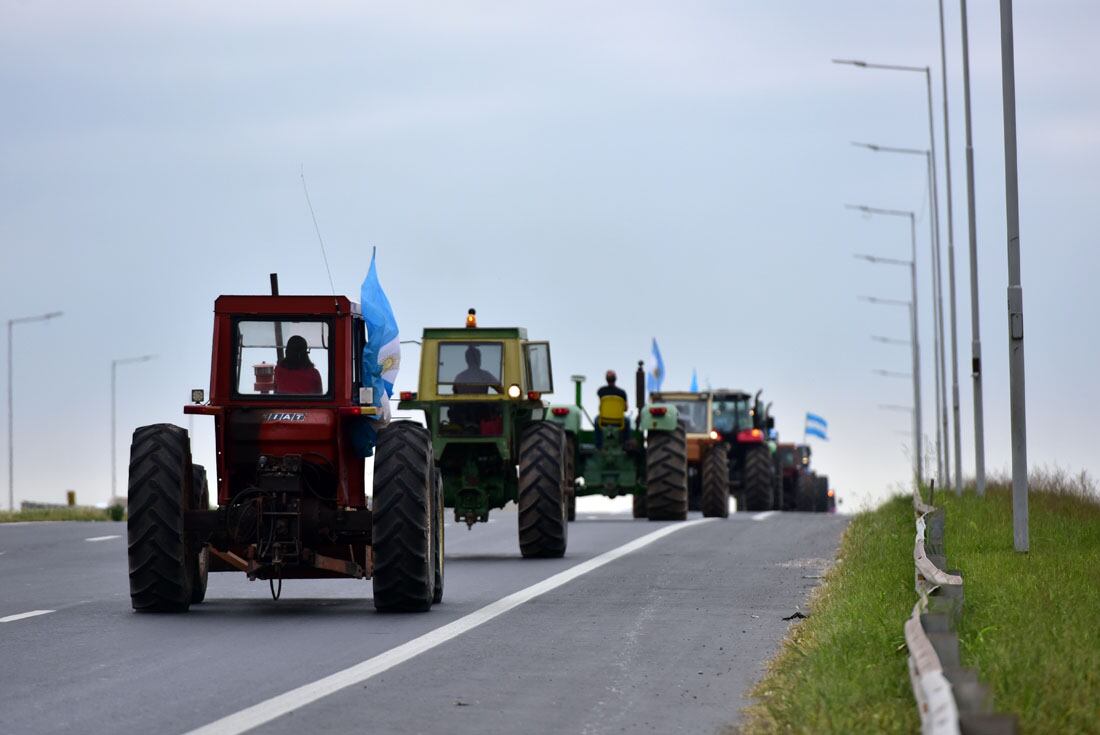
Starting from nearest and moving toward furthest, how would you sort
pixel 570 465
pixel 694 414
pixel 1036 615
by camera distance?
pixel 1036 615 → pixel 570 465 → pixel 694 414

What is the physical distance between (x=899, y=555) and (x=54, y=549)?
11832mm

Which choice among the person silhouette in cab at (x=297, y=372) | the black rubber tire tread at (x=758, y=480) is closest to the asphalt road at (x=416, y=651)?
the person silhouette in cab at (x=297, y=372)

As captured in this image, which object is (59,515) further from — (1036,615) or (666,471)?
(1036,615)

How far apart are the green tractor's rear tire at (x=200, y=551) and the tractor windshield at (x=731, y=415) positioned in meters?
34.4

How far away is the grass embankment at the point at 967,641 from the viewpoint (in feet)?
33.2

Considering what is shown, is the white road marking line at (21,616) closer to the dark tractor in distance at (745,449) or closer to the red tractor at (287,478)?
the red tractor at (287,478)

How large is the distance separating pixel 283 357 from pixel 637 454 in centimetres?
1797

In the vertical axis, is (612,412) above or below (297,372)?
above

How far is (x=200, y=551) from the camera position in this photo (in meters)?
18.9

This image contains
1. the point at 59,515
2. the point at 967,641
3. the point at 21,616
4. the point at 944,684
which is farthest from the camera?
the point at 59,515

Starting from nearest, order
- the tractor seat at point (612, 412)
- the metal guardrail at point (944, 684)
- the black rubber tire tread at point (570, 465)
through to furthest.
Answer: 1. the metal guardrail at point (944, 684)
2. the black rubber tire tread at point (570, 465)
3. the tractor seat at point (612, 412)

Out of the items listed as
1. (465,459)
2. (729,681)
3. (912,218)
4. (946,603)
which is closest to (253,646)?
(729,681)

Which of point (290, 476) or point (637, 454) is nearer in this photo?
point (290, 476)

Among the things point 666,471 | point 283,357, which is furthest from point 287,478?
point 666,471
